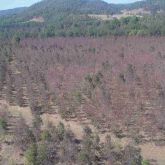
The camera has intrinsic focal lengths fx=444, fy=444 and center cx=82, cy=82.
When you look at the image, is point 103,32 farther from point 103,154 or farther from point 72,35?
point 103,154

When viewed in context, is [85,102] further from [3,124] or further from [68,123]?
[3,124]

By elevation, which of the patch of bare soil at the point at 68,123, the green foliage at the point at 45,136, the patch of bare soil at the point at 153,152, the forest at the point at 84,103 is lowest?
the patch of bare soil at the point at 153,152

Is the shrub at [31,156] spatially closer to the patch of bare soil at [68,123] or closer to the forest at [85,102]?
the forest at [85,102]

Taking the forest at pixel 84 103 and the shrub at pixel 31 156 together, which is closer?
the shrub at pixel 31 156

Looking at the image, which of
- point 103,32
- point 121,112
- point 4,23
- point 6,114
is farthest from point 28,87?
point 4,23

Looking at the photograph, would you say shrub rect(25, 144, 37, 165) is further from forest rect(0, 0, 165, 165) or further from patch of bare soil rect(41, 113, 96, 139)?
patch of bare soil rect(41, 113, 96, 139)

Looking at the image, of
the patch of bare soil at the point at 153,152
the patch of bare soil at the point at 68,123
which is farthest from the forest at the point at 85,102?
the patch of bare soil at the point at 153,152

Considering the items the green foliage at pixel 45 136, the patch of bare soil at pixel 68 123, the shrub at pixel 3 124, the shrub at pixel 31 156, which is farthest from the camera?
the patch of bare soil at pixel 68 123

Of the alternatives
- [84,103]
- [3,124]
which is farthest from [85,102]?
[3,124]

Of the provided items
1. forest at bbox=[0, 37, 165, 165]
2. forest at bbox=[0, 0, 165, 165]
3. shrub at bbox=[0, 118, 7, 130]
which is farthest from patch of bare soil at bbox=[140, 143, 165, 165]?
shrub at bbox=[0, 118, 7, 130]

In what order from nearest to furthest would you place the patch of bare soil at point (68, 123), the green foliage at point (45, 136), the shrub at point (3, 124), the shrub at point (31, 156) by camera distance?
the shrub at point (31, 156) → the green foliage at point (45, 136) → the shrub at point (3, 124) → the patch of bare soil at point (68, 123)

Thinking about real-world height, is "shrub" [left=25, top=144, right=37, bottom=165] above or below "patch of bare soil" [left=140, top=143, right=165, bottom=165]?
above

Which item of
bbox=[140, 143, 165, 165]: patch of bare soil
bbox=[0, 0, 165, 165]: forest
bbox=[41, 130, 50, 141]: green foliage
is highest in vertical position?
bbox=[41, 130, 50, 141]: green foliage
